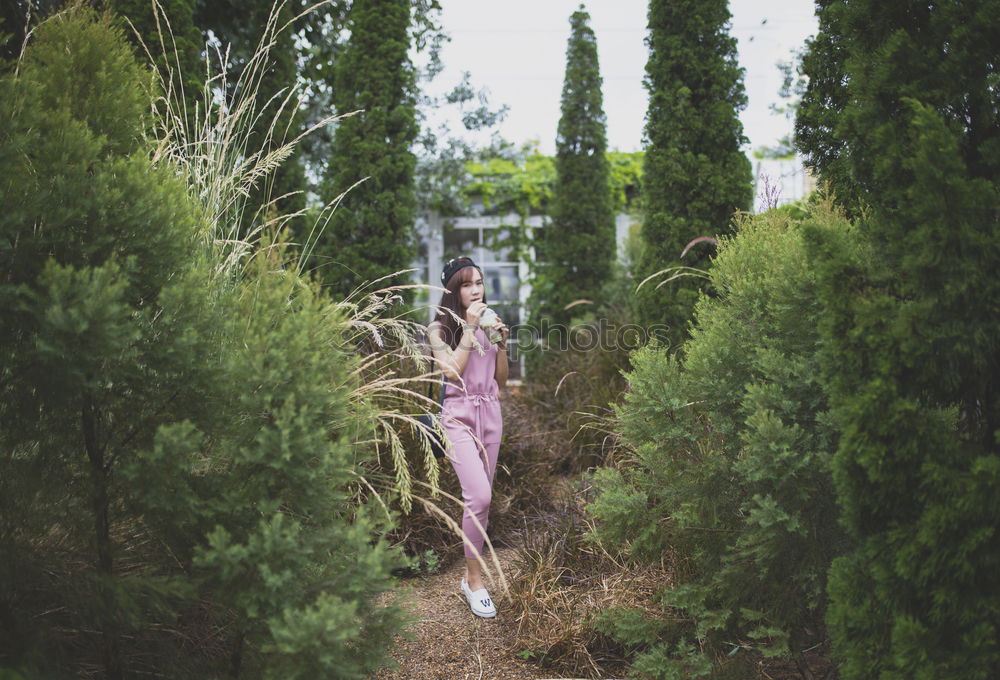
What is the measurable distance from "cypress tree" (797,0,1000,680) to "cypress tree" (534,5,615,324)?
8.09m

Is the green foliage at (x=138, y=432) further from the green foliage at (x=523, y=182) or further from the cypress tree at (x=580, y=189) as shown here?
the green foliage at (x=523, y=182)

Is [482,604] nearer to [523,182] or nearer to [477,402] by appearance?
[477,402]

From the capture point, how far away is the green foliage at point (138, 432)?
1.57 m

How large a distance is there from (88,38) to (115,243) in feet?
1.90

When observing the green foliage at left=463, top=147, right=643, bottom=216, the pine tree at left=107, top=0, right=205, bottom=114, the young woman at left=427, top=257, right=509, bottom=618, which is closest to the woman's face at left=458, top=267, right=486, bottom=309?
the young woman at left=427, top=257, right=509, bottom=618

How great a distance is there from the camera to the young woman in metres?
3.18

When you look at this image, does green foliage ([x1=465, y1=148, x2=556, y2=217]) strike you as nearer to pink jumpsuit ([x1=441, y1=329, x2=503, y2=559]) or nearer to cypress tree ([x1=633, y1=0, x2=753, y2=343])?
cypress tree ([x1=633, y1=0, x2=753, y2=343])

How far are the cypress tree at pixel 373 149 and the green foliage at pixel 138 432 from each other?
5609mm

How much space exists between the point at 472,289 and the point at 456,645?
167 cm

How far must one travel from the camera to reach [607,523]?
104 inches

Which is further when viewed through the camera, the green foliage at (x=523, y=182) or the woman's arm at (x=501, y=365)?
the green foliage at (x=523, y=182)

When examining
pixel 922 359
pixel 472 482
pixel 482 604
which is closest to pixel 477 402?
pixel 472 482

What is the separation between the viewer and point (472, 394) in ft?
11.3

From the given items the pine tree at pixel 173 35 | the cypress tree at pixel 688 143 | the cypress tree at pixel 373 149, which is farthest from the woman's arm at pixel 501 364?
the cypress tree at pixel 373 149
